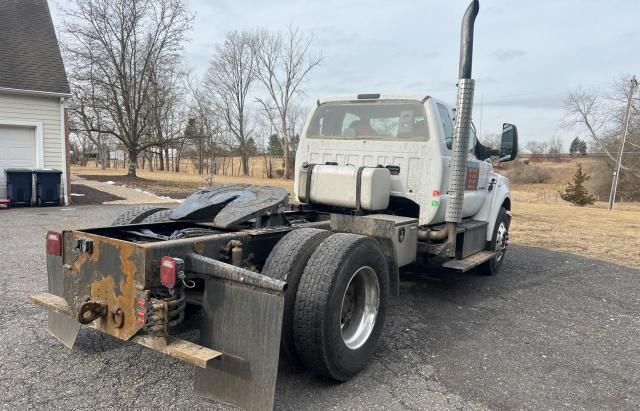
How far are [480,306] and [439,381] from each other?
7.31 feet

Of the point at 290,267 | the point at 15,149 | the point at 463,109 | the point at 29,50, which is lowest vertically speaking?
the point at 290,267

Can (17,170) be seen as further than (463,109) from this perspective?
Yes

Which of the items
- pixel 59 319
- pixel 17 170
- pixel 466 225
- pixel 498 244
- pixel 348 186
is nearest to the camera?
pixel 59 319

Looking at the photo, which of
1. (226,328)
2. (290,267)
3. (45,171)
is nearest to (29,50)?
(45,171)

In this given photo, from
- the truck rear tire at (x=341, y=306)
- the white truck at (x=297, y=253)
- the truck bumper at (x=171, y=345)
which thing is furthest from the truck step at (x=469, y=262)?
the truck bumper at (x=171, y=345)

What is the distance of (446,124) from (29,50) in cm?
1436

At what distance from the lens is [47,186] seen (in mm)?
12852

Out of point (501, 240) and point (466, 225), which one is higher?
point (466, 225)

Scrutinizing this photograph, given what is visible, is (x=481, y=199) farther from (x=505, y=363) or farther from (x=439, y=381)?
(x=439, y=381)

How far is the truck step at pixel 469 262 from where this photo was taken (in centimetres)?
512

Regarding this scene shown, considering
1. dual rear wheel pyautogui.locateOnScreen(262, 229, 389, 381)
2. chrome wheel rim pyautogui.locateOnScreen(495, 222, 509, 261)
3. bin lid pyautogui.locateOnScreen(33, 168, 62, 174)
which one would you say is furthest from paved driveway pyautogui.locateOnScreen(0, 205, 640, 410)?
bin lid pyautogui.locateOnScreen(33, 168, 62, 174)

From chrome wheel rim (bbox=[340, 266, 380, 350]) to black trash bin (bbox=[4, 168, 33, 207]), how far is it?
1195cm

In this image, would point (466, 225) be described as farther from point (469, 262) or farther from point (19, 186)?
point (19, 186)

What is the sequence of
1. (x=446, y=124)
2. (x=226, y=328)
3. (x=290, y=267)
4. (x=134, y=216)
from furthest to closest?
(x=446, y=124) < (x=134, y=216) < (x=290, y=267) < (x=226, y=328)
